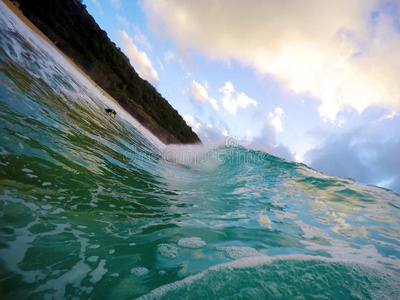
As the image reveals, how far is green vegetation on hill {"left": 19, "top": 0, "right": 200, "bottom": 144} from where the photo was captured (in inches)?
1580

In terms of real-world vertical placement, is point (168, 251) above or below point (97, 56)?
below

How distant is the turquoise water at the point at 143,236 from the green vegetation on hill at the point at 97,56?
4453 centimetres

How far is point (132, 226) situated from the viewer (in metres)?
3.62

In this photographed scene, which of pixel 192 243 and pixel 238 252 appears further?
pixel 192 243

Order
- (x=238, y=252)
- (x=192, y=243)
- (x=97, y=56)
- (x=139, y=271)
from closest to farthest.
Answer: (x=139, y=271)
(x=238, y=252)
(x=192, y=243)
(x=97, y=56)

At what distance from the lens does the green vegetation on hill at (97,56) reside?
4012cm

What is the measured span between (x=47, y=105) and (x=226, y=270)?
25.1ft

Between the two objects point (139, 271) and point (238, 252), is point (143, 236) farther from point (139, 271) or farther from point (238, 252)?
point (238, 252)

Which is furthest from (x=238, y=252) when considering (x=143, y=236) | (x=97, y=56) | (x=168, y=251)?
(x=97, y=56)

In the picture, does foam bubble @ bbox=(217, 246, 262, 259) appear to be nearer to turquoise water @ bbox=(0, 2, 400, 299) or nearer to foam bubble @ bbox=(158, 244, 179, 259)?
turquoise water @ bbox=(0, 2, 400, 299)

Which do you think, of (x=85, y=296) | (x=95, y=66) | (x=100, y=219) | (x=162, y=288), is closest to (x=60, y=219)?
(x=100, y=219)

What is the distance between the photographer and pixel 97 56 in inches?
2057

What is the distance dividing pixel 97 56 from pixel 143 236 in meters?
60.9

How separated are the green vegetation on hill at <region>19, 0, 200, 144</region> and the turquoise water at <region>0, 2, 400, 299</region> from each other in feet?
146
